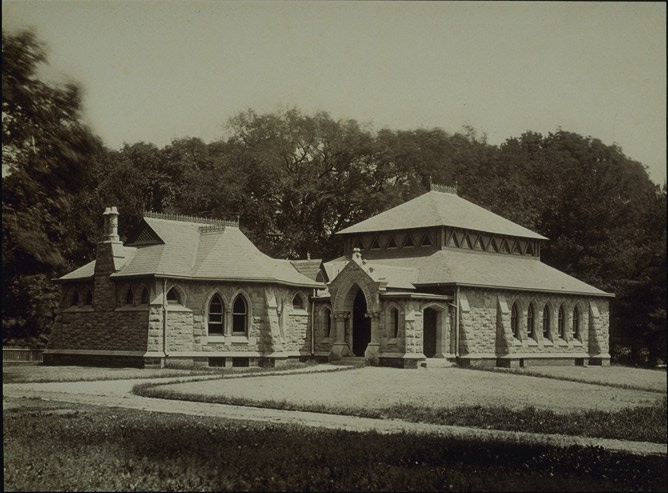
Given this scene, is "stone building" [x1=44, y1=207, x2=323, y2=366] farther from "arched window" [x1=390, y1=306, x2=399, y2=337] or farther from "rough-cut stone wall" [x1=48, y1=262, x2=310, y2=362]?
"arched window" [x1=390, y1=306, x2=399, y2=337]

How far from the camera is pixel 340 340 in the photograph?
1478 inches

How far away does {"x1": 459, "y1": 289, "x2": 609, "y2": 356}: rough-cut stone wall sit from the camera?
37.5m

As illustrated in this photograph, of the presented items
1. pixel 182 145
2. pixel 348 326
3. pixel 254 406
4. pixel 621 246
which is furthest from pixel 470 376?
pixel 182 145

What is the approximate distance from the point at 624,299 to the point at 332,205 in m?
15.3

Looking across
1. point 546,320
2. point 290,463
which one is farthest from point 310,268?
point 290,463

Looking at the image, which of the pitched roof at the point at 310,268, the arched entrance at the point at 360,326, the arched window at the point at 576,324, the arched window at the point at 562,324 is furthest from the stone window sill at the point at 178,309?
the arched window at the point at 576,324

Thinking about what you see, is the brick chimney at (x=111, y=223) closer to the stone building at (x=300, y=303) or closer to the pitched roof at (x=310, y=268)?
the stone building at (x=300, y=303)

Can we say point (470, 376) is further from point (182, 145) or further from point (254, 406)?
point (182, 145)

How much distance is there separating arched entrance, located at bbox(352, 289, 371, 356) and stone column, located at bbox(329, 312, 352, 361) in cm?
67

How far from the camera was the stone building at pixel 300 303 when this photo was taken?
3516cm

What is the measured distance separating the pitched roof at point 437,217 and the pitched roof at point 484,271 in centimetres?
130

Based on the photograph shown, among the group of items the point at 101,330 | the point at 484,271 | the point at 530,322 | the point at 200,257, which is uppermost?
the point at 200,257

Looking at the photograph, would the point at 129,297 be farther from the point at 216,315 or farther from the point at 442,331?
the point at 442,331

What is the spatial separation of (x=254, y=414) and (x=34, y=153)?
7444 mm
